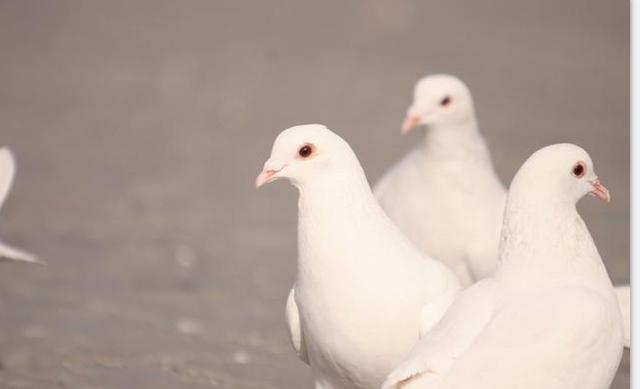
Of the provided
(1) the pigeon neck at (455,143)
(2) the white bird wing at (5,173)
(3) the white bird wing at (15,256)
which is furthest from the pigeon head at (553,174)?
(2) the white bird wing at (5,173)

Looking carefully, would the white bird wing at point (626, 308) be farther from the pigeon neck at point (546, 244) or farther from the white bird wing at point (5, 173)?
the white bird wing at point (5, 173)

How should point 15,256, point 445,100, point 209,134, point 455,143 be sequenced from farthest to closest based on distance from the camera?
point 209,134 → point 445,100 → point 455,143 → point 15,256

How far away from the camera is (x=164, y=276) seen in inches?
361

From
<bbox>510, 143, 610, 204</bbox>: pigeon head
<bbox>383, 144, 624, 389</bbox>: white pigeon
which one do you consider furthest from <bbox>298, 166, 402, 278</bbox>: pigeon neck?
<bbox>510, 143, 610, 204</bbox>: pigeon head

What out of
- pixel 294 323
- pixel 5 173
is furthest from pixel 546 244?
pixel 5 173

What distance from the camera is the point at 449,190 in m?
7.53

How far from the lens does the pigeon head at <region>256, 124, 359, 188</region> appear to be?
5.71 meters

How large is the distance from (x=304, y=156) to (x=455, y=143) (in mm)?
2069

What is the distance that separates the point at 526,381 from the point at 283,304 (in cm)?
373

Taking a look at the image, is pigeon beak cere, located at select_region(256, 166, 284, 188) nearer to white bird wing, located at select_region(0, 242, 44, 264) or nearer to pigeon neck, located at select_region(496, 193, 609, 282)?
pigeon neck, located at select_region(496, 193, 609, 282)

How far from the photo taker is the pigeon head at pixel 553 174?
558 centimetres

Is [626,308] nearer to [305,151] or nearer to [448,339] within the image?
[448,339]

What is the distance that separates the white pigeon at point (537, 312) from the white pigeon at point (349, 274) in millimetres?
281

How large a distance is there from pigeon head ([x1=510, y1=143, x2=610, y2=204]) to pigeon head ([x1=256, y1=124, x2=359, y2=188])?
0.67m
